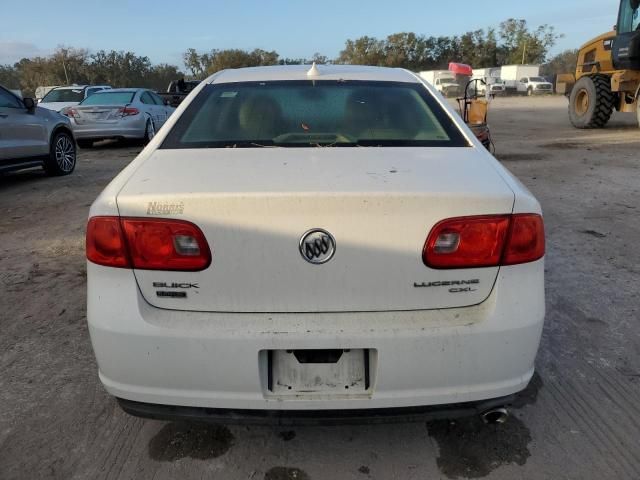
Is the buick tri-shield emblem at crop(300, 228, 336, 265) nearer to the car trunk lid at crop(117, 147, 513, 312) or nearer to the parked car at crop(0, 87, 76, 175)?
the car trunk lid at crop(117, 147, 513, 312)

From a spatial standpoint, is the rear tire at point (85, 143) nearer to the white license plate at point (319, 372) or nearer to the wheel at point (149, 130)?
the wheel at point (149, 130)

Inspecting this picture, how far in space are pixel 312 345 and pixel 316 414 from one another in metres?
0.28

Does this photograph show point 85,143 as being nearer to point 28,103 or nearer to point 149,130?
point 149,130

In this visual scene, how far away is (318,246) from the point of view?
182 cm

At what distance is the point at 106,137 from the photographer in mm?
12562

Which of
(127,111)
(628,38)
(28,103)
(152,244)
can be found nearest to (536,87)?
(628,38)

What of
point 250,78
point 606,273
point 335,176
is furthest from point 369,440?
point 606,273

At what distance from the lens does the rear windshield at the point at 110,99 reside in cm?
1264

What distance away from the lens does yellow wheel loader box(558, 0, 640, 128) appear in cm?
1205

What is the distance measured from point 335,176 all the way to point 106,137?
1195 centimetres

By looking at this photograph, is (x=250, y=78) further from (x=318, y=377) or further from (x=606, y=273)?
(x=606, y=273)

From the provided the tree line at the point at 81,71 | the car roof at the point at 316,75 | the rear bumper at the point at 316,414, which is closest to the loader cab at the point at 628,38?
the car roof at the point at 316,75

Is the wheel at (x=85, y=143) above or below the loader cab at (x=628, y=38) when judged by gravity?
below

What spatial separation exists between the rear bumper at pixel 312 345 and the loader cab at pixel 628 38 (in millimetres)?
12408
